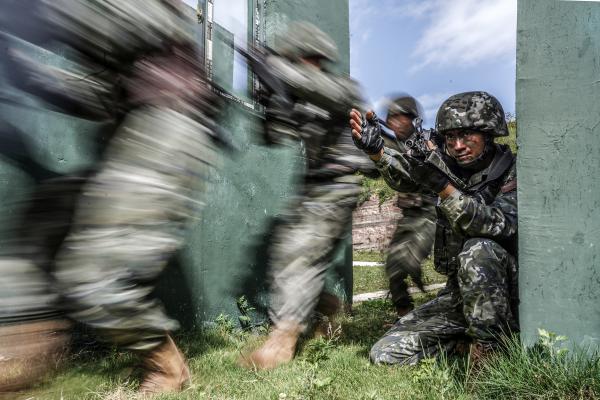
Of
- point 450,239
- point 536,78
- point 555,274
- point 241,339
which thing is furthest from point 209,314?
point 536,78

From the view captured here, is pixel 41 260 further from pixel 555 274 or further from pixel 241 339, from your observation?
pixel 555 274

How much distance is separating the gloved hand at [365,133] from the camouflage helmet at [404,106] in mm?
1334

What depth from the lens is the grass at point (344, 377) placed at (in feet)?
5.45

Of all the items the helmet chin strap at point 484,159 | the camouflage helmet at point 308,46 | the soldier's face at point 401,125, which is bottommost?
the helmet chin strap at point 484,159

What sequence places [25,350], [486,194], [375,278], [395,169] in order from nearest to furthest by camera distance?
1. [25,350]
2. [486,194]
3. [395,169]
4. [375,278]

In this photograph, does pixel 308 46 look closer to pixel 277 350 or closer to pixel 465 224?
pixel 465 224

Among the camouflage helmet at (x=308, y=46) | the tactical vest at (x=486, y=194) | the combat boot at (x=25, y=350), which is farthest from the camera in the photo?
the camouflage helmet at (x=308, y=46)

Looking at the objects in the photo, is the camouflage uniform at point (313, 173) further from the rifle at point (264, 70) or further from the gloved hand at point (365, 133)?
A: the gloved hand at point (365, 133)

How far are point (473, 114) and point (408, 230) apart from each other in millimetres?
1444

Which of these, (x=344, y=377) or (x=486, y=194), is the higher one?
(x=486, y=194)

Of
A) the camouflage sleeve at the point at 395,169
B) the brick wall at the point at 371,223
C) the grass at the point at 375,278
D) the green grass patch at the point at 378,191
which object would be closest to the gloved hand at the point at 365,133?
the camouflage sleeve at the point at 395,169

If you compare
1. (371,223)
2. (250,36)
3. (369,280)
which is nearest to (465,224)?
(250,36)

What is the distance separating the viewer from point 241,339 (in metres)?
3.36

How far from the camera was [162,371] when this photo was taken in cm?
207
